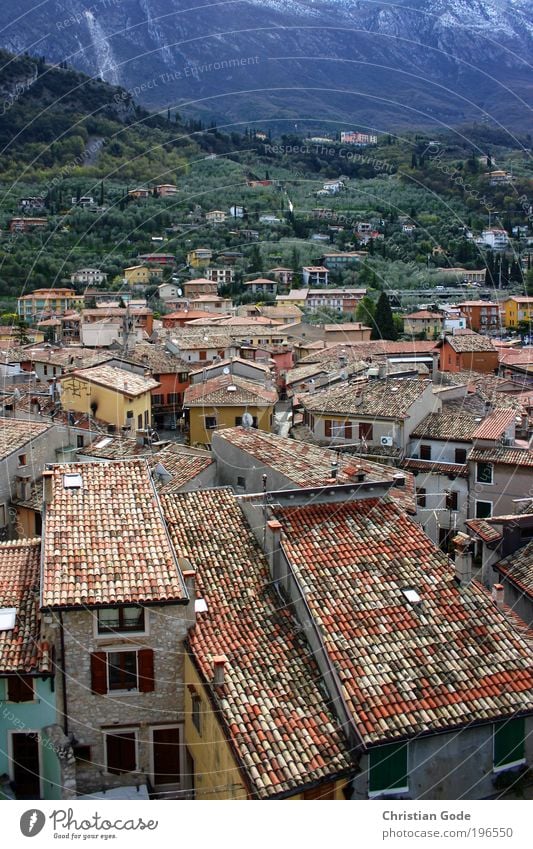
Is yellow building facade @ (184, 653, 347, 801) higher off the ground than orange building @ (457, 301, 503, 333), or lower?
lower

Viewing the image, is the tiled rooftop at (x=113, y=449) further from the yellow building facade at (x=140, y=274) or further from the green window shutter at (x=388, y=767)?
the yellow building facade at (x=140, y=274)

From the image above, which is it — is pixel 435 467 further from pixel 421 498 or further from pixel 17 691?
pixel 17 691

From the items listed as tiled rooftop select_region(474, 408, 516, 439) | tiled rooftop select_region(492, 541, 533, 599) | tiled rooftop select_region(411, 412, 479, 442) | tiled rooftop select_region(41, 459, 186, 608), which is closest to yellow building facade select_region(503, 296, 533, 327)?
tiled rooftop select_region(411, 412, 479, 442)

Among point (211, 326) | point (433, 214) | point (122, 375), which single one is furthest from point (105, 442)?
point (433, 214)

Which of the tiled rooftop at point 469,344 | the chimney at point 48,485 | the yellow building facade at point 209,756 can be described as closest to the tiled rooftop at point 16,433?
the chimney at point 48,485

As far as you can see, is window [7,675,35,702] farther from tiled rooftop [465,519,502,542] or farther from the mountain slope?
the mountain slope

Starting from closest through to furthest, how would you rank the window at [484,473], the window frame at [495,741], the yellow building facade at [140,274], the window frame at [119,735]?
1. the window frame at [495,741]
2. the window frame at [119,735]
3. the window at [484,473]
4. the yellow building facade at [140,274]
